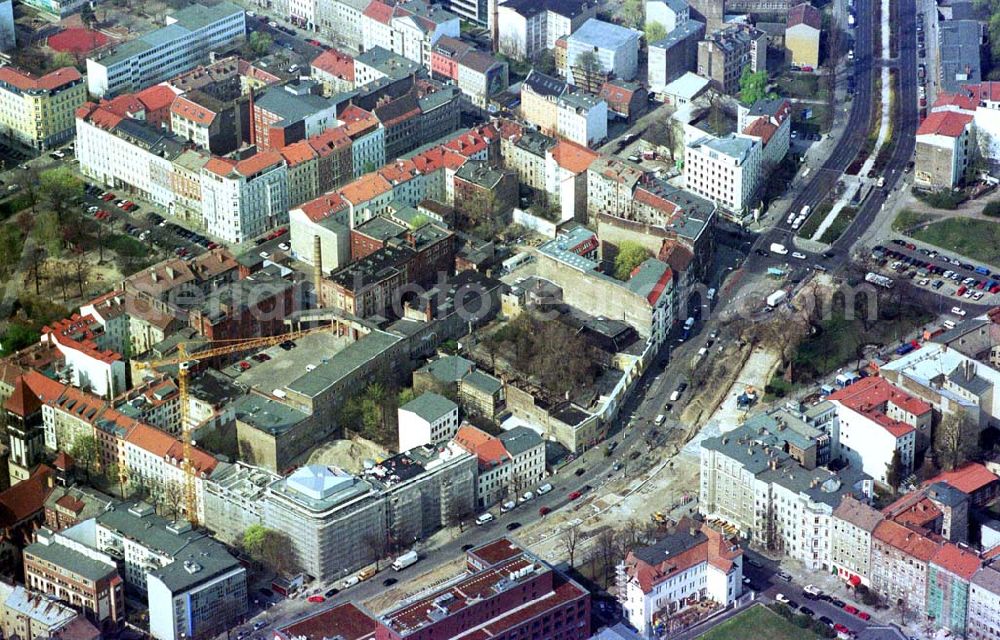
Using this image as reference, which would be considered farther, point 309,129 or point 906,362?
point 309,129

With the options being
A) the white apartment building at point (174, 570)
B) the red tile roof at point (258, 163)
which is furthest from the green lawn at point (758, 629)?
the red tile roof at point (258, 163)

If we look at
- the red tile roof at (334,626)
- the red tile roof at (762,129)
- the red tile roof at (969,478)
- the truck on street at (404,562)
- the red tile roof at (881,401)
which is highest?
the red tile roof at (762,129)

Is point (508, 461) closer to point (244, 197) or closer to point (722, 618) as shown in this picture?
point (722, 618)

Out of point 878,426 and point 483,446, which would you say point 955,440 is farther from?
point 483,446

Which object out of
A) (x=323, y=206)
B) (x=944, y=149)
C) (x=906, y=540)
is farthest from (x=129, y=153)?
(x=906, y=540)

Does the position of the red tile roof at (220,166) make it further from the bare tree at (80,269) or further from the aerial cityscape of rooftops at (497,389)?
the bare tree at (80,269)

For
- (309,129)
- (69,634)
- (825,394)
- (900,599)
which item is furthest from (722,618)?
(309,129)

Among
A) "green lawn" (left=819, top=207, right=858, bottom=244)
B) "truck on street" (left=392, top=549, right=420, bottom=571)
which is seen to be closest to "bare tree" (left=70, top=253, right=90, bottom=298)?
"truck on street" (left=392, top=549, right=420, bottom=571)

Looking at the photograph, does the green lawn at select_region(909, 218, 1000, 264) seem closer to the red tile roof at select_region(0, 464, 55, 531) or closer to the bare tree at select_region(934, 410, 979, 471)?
the bare tree at select_region(934, 410, 979, 471)
